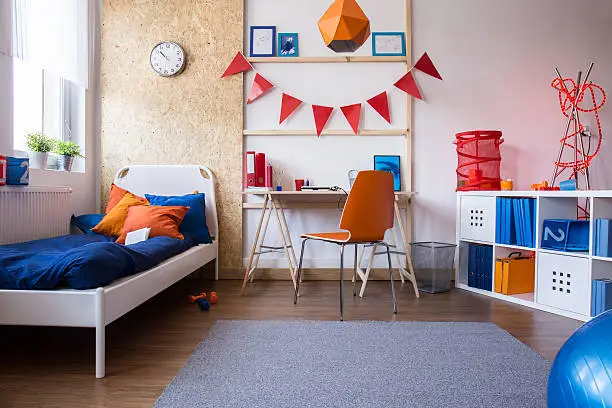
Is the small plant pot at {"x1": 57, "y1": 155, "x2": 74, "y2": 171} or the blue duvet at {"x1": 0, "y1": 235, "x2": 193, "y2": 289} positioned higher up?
the small plant pot at {"x1": 57, "y1": 155, "x2": 74, "y2": 171}

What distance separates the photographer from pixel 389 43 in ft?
12.0

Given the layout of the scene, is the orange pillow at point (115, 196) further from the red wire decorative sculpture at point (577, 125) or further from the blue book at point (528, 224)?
the red wire decorative sculpture at point (577, 125)

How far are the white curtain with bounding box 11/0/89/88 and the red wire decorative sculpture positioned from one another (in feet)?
Result: 11.7

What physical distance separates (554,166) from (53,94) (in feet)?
12.5

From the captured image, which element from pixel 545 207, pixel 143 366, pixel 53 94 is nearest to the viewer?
pixel 143 366

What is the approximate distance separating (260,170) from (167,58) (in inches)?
46.2

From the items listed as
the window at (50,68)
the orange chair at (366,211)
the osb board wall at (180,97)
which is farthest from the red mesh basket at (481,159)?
the window at (50,68)

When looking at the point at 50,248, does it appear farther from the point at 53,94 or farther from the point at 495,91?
the point at 495,91

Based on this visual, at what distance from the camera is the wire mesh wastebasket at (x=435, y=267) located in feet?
10.6

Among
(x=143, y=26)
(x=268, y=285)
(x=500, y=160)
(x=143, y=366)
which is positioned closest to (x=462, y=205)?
(x=500, y=160)

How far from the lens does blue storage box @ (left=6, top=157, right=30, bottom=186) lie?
2.52 metres

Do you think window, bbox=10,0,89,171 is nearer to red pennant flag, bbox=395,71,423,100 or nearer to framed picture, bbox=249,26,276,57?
framed picture, bbox=249,26,276,57

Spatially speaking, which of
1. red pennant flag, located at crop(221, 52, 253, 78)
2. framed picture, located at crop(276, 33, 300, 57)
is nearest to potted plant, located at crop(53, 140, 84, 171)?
red pennant flag, located at crop(221, 52, 253, 78)

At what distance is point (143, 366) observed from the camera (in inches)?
70.0
